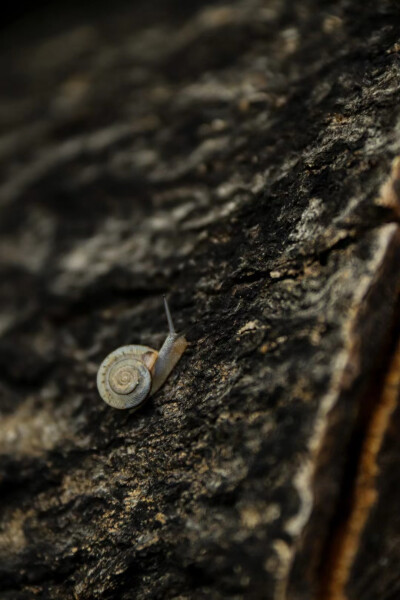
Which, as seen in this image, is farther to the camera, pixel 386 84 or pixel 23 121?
pixel 23 121

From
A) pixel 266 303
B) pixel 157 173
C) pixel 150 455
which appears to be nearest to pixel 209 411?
pixel 150 455

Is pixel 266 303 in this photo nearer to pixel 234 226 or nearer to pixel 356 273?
pixel 356 273

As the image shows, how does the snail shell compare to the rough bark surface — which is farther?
the snail shell

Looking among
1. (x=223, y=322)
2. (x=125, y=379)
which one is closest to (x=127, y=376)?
(x=125, y=379)

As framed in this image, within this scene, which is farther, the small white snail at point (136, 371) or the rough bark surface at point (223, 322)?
the small white snail at point (136, 371)

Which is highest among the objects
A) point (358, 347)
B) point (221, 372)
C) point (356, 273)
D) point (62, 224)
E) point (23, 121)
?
point (23, 121)
